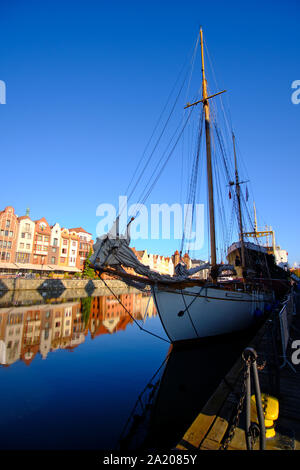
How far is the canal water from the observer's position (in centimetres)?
646

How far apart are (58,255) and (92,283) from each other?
12.7 metres

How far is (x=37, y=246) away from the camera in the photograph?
208 feet

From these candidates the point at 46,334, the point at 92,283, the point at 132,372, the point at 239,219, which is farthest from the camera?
the point at 92,283

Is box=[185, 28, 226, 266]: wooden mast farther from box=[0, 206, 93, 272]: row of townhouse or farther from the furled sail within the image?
box=[0, 206, 93, 272]: row of townhouse

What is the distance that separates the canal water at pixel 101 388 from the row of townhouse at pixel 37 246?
45367 mm

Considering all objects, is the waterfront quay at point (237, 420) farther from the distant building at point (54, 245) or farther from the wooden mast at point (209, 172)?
the distant building at point (54, 245)

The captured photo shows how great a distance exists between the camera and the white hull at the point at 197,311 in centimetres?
1318

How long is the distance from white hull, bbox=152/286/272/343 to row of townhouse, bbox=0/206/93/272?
51217mm

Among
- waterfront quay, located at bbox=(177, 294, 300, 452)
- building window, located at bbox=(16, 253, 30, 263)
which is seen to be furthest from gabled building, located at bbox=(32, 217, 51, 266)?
waterfront quay, located at bbox=(177, 294, 300, 452)

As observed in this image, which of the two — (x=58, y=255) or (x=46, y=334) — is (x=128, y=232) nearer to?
(x=46, y=334)

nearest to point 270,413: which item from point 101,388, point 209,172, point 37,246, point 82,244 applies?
point 101,388

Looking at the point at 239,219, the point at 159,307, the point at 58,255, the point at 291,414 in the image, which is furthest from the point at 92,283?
the point at 291,414

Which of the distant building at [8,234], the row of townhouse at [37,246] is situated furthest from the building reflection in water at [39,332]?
the row of townhouse at [37,246]
